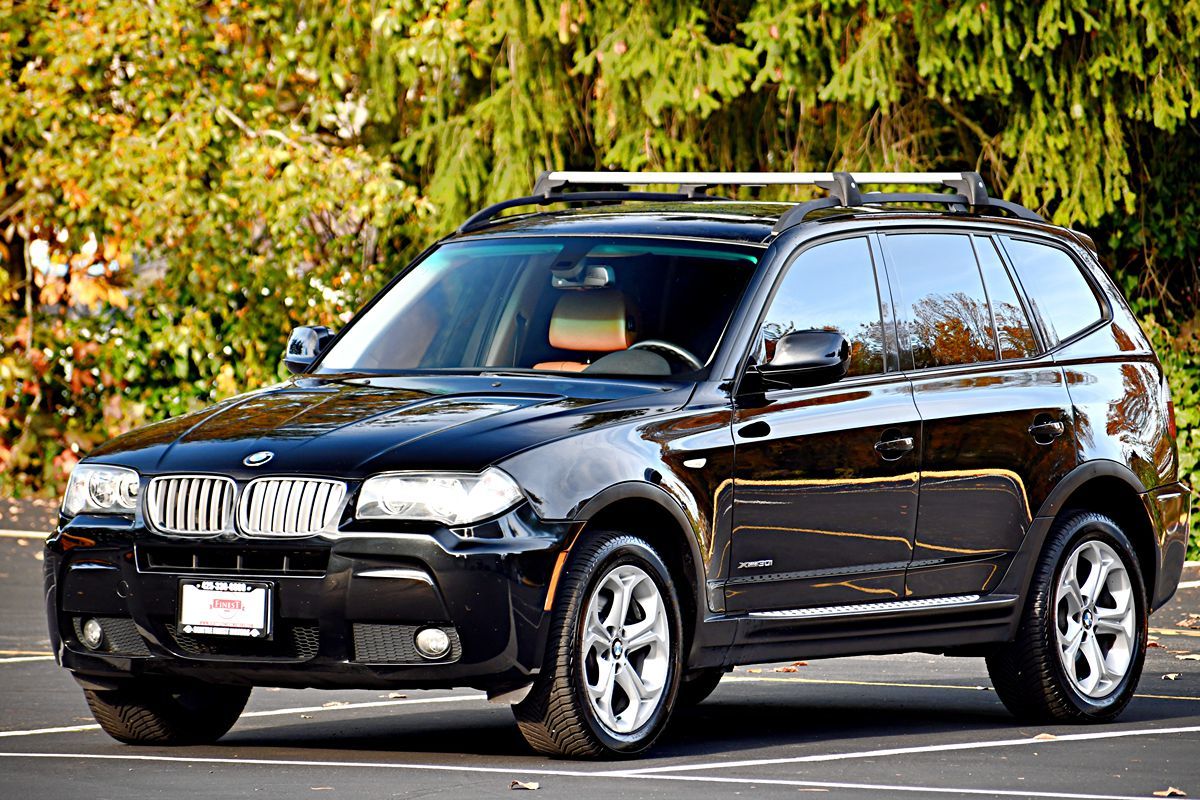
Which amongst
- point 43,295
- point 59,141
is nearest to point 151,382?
point 43,295

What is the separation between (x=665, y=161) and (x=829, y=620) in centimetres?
985

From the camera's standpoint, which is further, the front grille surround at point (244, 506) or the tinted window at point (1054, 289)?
the tinted window at point (1054, 289)

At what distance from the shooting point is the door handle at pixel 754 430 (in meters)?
9.09

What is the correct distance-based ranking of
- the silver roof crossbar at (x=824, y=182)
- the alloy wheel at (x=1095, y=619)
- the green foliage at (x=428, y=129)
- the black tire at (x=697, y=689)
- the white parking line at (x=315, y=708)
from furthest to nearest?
the green foliage at (x=428, y=129), the black tire at (x=697, y=689), the alloy wheel at (x=1095, y=619), the silver roof crossbar at (x=824, y=182), the white parking line at (x=315, y=708)

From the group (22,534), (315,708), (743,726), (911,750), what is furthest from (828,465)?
(22,534)

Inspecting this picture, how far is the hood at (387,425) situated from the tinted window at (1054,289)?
239 centimetres

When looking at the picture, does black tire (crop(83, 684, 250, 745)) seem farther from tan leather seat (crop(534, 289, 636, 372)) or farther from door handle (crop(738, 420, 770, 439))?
door handle (crop(738, 420, 770, 439))

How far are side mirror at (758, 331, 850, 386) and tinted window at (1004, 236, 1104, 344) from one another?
1830 millimetres

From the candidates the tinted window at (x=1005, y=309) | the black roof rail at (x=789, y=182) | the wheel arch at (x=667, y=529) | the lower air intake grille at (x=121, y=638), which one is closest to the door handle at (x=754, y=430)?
the wheel arch at (x=667, y=529)

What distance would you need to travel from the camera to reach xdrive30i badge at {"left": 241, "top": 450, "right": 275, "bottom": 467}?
838 centimetres

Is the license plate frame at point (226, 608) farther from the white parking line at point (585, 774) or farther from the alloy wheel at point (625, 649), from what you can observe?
the alloy wheel at point (625, 649)

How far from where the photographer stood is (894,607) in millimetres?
9688

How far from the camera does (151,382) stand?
22578mm

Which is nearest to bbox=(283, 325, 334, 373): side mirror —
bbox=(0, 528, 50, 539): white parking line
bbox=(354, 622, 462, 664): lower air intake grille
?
bbox=(354, 622, 462, 664): lower air intake grille
